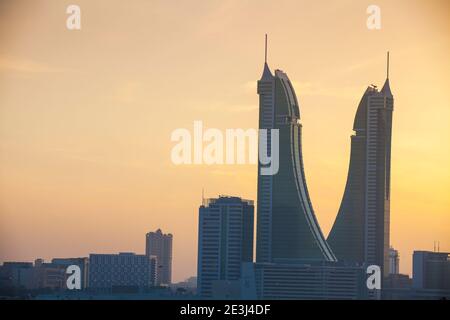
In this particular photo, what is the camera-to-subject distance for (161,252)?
3681 centimetres

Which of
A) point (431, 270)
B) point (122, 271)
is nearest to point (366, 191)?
point (431, 270)

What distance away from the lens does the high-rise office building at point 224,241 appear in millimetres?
42156

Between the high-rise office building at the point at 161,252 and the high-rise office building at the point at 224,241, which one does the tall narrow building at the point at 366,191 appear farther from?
the high-rise office building at the point at 161,252

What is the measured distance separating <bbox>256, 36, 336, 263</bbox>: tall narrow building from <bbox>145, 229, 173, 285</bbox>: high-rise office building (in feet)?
23.6

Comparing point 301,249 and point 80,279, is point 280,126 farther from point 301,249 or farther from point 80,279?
point 80,279

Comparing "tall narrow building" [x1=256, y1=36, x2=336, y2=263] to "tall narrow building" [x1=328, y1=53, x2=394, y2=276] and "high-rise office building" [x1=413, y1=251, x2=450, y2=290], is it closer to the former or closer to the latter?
"tall narrow building" [x1=328, y1=53, x2=394, y2=276]

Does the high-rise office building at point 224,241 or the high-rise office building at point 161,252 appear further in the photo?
the high-rise office building at point 224,241

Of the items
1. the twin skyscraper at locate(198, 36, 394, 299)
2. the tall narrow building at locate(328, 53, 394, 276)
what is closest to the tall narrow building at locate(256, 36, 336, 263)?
the twin skyscraper at locate(198, 36, 394, 299)

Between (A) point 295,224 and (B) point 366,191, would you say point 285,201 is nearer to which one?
(A) point 295,224

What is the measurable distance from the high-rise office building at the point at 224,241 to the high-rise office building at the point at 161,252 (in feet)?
7.58

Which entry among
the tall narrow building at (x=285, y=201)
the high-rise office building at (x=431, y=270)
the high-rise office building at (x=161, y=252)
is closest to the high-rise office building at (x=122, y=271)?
the high-rise office building at (x=161, y=252)

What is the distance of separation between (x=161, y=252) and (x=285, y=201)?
37.6 ft
